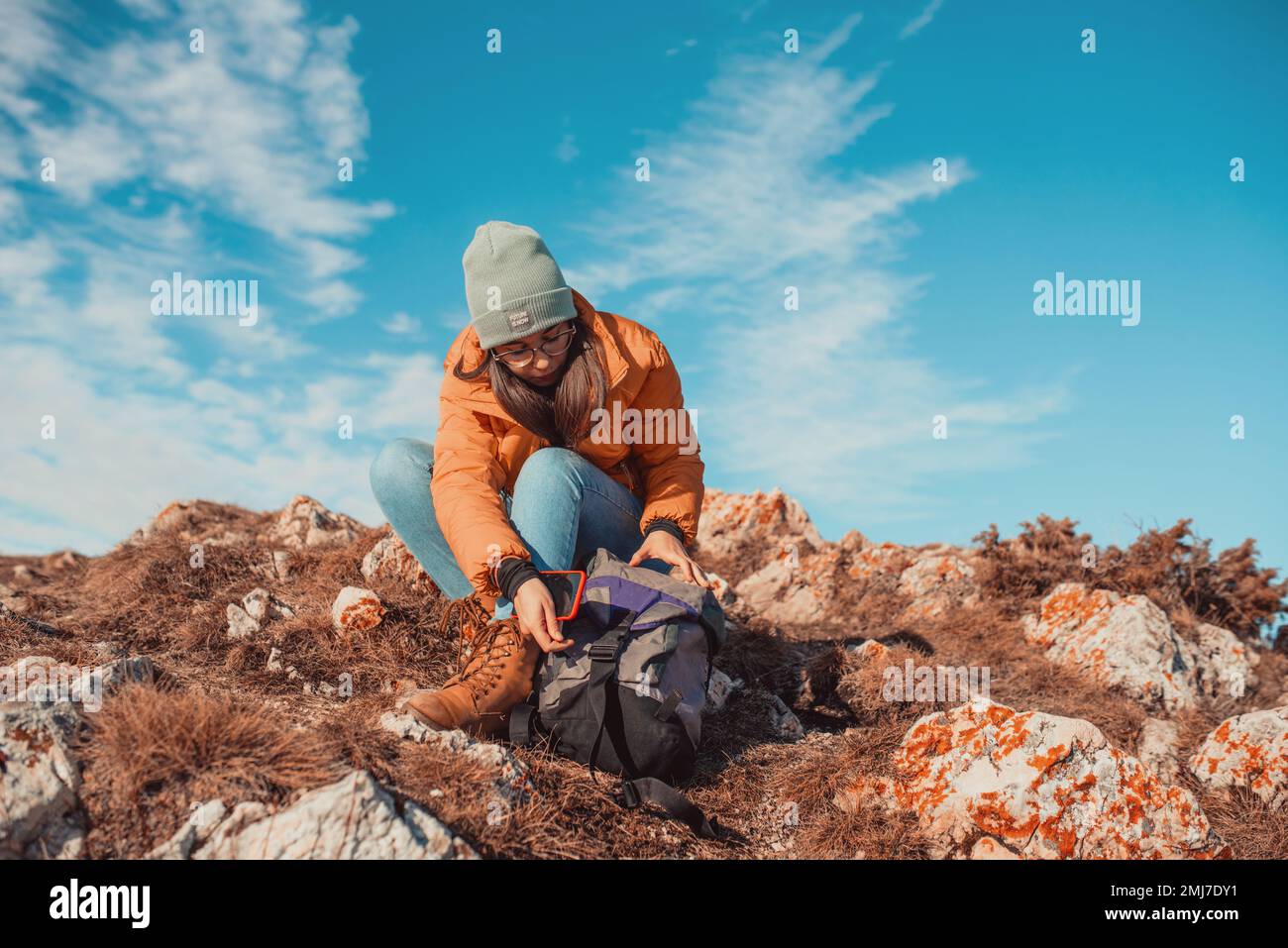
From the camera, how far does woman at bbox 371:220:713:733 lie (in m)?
3.92

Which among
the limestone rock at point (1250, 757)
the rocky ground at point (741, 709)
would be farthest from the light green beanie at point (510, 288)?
the limestone rock at point (1250, 757)

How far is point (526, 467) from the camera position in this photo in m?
4.21

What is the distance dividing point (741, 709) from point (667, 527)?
154 centimetres

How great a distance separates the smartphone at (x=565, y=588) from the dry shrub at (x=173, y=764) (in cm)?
113

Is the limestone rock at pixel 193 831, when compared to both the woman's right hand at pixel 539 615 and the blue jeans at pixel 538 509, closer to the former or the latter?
the woman's right hand at pixel 539 615

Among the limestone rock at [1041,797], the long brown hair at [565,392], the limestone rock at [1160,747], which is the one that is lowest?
the limestone rock at [1160,747]

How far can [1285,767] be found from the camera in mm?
5023

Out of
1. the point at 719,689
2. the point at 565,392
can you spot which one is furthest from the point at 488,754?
the point at 719,689

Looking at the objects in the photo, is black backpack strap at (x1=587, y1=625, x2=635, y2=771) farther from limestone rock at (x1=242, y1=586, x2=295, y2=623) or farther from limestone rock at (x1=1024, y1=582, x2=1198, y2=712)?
limestone rock at (x1=1024, y1=582, x2=1198, y2=712)

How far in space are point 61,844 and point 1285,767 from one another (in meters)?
6.28

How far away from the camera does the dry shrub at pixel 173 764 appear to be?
291 cm

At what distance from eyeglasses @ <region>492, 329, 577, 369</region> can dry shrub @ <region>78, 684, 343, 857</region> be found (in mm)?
2048
